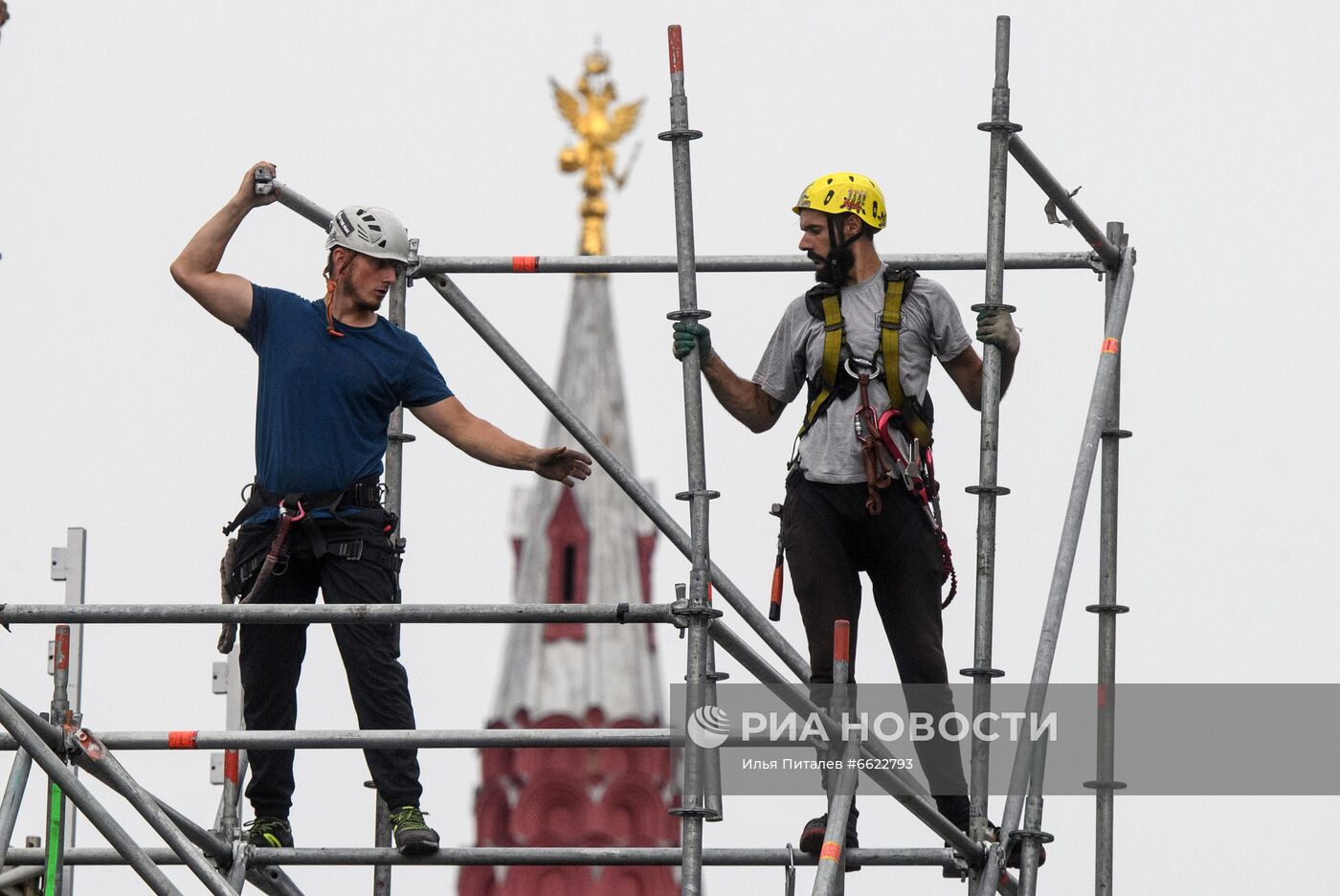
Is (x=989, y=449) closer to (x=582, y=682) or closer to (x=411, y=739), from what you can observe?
(x=411, y=739)

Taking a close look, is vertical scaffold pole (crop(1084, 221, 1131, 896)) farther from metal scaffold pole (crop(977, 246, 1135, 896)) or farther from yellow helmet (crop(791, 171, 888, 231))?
yellow helmet (crop(791, 171, 888, 231))

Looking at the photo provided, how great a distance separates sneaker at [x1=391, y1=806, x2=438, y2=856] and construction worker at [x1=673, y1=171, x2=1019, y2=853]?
5.56 ft

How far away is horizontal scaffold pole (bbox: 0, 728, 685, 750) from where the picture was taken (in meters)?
11.8

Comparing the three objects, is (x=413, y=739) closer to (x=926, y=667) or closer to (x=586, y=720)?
(x=926, y=667)

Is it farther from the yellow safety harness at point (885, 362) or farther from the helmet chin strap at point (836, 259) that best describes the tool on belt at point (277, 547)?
the helmet chin strap at point (836, 259)

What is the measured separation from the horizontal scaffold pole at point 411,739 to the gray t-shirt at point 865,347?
50.8 inches

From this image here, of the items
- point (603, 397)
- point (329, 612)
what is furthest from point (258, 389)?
point (603, 397)

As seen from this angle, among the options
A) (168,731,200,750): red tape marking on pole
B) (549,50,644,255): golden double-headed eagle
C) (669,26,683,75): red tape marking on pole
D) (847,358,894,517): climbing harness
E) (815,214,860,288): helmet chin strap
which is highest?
(549,50,644,255): golden double-headed eagle

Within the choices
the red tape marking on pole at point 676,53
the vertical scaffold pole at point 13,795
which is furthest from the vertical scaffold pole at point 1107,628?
the vertical scaffold pole at point 13,795

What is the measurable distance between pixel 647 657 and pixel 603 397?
6.53 m

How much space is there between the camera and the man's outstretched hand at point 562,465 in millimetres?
12070

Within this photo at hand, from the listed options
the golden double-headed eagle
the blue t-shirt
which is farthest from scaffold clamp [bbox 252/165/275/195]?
the golden double-headed eagle

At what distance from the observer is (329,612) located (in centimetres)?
1170

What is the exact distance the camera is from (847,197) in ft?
41.9
